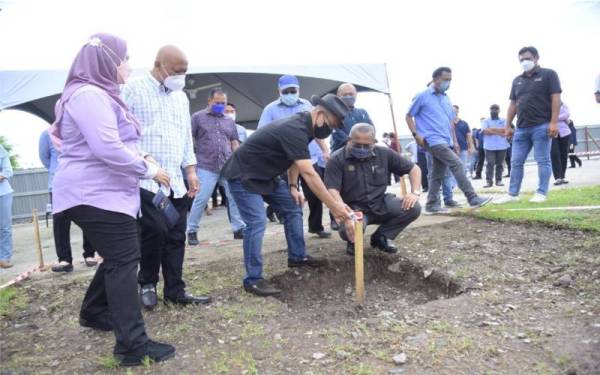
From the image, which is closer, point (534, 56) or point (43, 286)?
point (43, 286)

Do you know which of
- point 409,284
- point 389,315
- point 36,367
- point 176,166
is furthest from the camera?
point 409,284

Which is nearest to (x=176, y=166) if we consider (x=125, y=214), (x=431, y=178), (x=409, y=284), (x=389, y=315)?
(x=125, y=214)

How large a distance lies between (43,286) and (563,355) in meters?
3.90

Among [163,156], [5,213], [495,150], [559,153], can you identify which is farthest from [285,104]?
[495,150]

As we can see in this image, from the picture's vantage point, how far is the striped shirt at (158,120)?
9.73ft

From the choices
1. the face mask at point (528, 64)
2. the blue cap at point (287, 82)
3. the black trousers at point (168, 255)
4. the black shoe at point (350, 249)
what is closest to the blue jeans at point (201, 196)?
the blue cap at point (287, 82)

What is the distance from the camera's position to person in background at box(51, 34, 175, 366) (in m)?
2.10

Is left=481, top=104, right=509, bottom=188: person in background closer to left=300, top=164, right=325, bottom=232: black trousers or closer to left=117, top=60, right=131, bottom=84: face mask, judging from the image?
left=300, top=164, right=325, bottom=232: black trousers

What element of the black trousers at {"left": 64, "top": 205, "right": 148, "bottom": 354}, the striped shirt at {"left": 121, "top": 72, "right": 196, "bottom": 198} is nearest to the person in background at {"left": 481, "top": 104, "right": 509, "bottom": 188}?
the striped shirt at {"left": 121, "top": 72, "right": 196, "bottom": 198}

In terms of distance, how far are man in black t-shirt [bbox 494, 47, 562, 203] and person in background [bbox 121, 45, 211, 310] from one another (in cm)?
445

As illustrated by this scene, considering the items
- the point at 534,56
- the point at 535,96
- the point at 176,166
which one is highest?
the point at 534,56

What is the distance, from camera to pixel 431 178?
5.87 metres

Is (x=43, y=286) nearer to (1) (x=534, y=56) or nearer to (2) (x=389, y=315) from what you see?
(2) (x=389, y=315)

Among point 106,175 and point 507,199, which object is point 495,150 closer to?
point 507,199
